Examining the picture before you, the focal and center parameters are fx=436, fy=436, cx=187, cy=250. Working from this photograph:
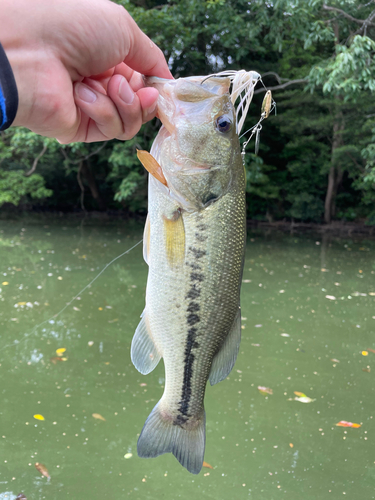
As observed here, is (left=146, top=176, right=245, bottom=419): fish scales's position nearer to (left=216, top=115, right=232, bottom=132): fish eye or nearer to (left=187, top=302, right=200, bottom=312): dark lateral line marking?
(left=187, top=302, right=200, bottom=312): dark lateral line marking

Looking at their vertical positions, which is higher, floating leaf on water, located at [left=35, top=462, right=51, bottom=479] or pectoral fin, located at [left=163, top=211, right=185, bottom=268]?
pectoral fin, located at [left=163, top=211, right=185, bottom=268]

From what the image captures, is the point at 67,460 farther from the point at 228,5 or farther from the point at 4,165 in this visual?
the point at 4,165

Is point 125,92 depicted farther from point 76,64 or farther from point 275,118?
point 275,118

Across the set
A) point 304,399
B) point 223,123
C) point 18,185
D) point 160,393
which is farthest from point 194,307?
point 18,185

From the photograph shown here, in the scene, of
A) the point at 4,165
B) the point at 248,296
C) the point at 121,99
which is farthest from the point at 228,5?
the point at 121,99

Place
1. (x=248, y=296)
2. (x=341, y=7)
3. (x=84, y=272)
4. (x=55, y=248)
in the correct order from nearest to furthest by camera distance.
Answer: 1. (x=248, y=296)
2. (x=84, y=272)
3. (x=55, y=248)
4. (x=341, y=7)

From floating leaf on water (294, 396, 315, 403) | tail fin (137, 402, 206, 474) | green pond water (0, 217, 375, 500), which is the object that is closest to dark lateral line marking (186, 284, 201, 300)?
tail fin (137, 402, 206, 474)

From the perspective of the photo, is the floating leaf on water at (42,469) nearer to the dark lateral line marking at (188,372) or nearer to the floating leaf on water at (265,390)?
the dark lateral line marking at (188,372)
